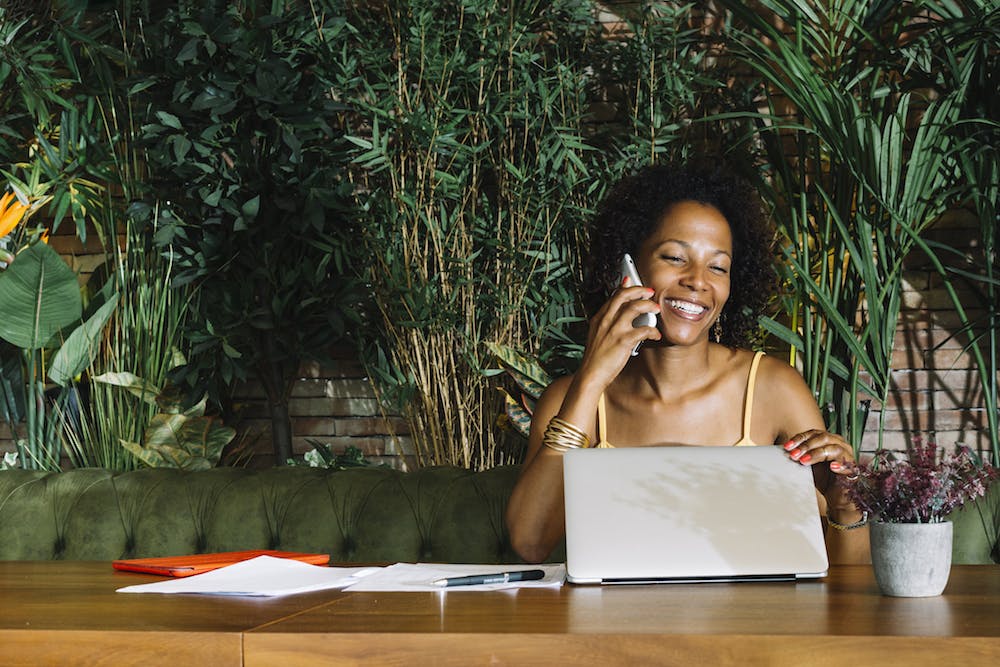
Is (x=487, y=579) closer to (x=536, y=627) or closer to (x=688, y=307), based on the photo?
(x=536, y=627)

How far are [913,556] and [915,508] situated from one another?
0.17 ft

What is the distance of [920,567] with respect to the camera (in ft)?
3.82

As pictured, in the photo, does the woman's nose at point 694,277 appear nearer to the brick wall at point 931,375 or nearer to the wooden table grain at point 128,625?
the wooden table grain at point 128,625

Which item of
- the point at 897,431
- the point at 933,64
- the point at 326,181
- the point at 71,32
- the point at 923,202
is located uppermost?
the point at 71,32

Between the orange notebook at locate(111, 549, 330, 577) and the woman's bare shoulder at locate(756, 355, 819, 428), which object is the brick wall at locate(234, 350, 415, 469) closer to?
the woman's bare shoulder at locate(756, 355, 819, 428)

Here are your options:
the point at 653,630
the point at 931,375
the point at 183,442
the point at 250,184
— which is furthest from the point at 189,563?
the point at 931,375

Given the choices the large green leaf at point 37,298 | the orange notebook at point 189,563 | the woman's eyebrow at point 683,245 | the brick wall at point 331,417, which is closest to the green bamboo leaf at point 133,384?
the large green leaf at point 37,298

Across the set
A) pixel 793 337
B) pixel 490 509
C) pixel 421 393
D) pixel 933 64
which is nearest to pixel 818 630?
pixel 490 509

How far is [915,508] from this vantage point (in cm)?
116

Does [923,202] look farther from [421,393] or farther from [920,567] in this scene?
[920,567]

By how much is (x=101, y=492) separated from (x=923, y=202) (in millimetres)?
2101

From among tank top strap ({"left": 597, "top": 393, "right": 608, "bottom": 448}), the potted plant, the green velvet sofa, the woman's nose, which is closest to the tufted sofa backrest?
the green velvet sofa

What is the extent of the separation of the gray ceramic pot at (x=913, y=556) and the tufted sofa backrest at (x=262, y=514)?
92 cm

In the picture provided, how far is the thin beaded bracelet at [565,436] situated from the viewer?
1649 millimetres
